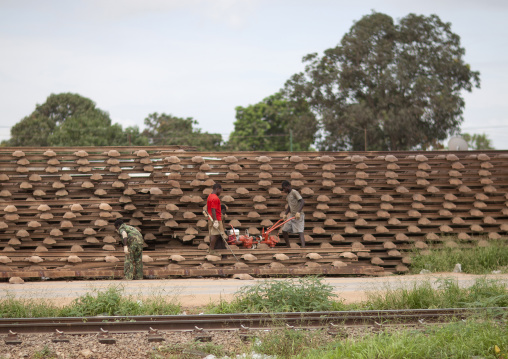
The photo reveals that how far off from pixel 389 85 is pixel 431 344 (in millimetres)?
29787

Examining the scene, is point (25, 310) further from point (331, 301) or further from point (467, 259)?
point (467, 259)

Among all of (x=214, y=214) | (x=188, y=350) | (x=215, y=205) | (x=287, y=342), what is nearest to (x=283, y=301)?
(x=287, y=342)

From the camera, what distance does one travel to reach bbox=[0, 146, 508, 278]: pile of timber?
1348cm

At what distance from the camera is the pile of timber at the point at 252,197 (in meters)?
13.5

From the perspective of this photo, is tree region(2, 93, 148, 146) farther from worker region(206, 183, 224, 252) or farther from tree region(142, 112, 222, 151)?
worker region(206, 183, 224, 252)

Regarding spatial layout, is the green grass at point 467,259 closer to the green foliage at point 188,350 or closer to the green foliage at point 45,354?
the green foliage at point 188,350

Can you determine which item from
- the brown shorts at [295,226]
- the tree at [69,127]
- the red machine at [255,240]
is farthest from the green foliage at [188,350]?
the tree at [69,127]

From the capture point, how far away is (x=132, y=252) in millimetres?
11547

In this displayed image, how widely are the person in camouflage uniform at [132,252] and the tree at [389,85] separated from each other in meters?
24.5

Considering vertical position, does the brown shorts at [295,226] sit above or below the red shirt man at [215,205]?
below

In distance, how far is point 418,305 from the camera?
847cm

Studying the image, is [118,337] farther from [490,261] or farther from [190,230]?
[490,261]

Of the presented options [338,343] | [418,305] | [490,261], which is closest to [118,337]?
[338,343]

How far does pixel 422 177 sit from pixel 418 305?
6624 mm
